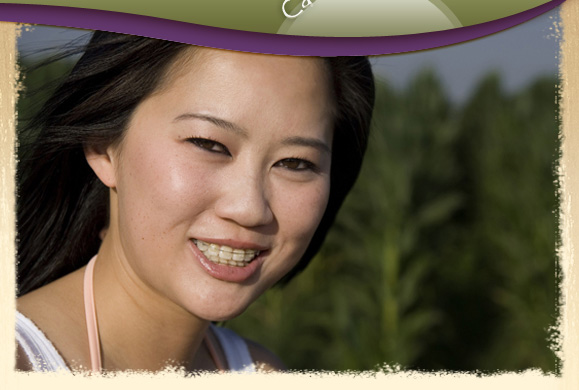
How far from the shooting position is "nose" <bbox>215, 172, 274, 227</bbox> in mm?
1251

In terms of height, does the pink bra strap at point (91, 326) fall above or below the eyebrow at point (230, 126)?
below

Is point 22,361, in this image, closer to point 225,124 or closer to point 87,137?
point 87,137

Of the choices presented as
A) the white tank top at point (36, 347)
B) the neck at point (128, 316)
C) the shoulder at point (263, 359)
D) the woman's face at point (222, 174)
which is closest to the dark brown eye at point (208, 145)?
the woman's face at point (222, 174)

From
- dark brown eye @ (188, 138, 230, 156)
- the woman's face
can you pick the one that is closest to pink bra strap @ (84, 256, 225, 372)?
the woman's face

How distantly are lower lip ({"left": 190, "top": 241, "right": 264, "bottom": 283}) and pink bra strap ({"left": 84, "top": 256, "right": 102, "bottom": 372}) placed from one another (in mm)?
233

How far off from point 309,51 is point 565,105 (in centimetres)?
52

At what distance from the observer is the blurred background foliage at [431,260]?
4.55 m

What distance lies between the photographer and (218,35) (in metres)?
1.21

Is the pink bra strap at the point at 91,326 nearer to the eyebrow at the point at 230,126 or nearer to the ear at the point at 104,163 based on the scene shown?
the ear at the point at 104,163

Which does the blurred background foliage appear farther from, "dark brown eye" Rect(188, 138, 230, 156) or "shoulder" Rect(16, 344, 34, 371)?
"shoulder" Rect(16, 344, 34, 371)

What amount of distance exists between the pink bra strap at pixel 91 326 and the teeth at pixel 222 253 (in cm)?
24

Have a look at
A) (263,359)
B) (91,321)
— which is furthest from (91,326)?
(263,359)

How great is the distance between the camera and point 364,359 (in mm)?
4402

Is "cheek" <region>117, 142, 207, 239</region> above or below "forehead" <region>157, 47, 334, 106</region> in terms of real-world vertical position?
below
